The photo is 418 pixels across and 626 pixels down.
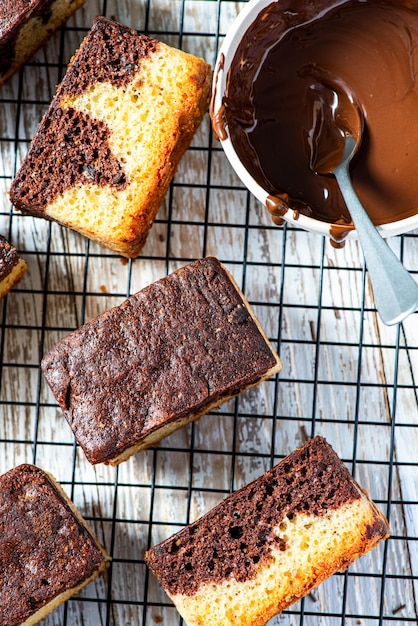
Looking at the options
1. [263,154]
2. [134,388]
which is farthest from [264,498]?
[263,154]

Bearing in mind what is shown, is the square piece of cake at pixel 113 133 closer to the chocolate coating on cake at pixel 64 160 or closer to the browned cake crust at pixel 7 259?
the chocolate coating on cake at pixel 64 160

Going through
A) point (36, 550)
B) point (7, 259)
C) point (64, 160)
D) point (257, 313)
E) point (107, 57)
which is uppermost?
point (107, 57)

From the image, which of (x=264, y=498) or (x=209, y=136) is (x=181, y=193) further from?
(x=264, y=498)

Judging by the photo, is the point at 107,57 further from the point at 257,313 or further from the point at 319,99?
the point at 257,313

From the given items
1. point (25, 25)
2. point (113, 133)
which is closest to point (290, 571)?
point (113, 133)

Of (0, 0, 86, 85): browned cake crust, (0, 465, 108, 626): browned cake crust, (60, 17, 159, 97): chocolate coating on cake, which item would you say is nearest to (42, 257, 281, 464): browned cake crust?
(0, 465, 108, 626): browned cake crust

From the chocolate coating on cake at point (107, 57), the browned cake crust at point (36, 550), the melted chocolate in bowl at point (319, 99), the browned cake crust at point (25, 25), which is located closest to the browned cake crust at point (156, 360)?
the browned cake crust at point (36, 550)
